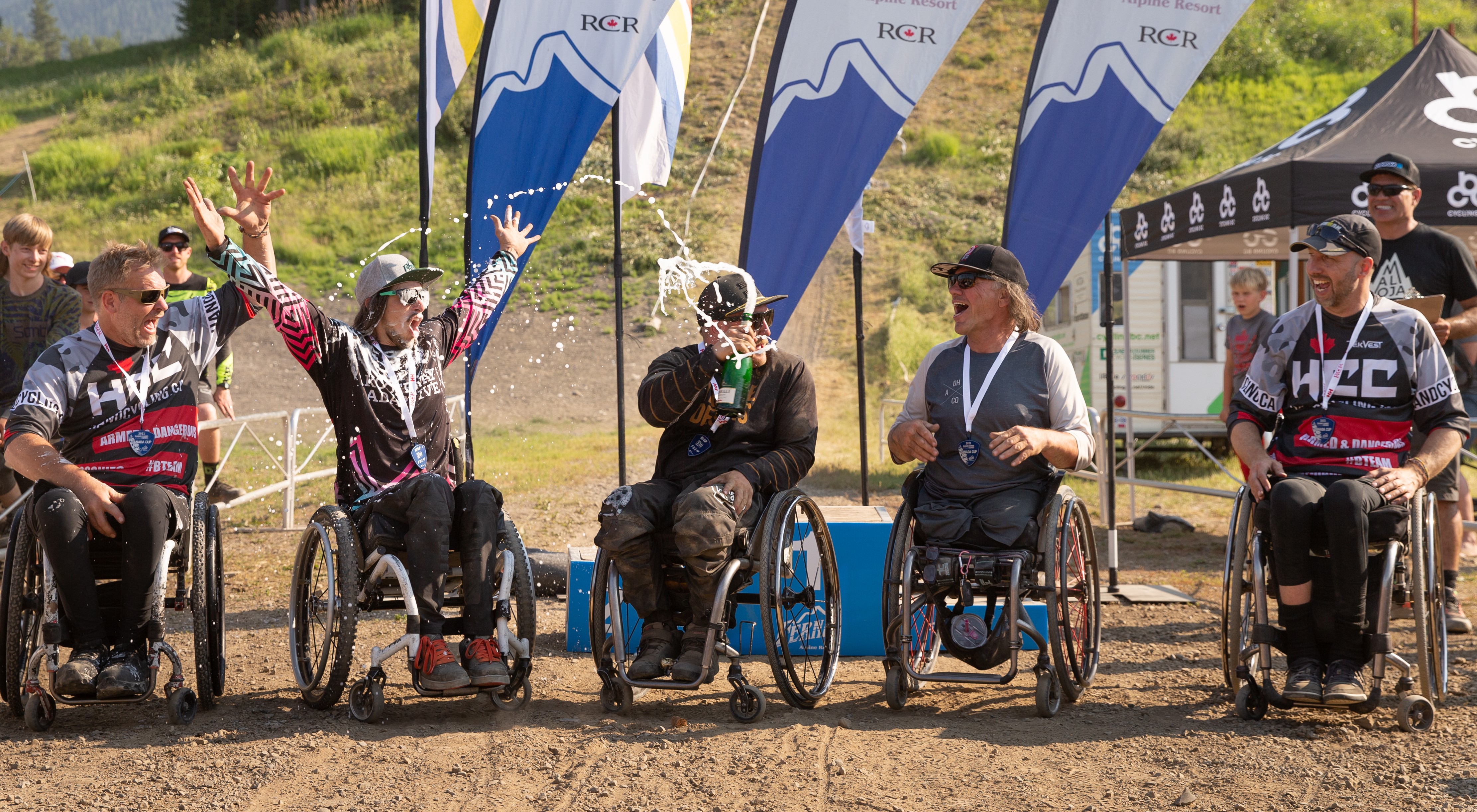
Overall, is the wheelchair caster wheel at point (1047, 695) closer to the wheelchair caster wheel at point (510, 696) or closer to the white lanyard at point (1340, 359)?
the white lanyard at point (1340, 359)

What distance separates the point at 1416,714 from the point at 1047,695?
110 cm

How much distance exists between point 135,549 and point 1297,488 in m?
3.62

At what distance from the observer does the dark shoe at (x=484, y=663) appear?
3.86 m

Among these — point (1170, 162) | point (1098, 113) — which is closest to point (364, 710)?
point (1098, 113)

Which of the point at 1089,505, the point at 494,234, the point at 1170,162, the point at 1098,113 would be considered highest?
the point at 1170,162

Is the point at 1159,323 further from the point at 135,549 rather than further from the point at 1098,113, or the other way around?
the point at 135,549

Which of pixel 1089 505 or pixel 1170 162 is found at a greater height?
pixel 1170 162

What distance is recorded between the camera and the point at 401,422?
4.22 meters

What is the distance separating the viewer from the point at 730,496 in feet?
13.2

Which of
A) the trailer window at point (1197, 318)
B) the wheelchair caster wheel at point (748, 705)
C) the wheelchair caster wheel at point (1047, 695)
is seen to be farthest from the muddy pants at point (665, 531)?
the trailer window at point (1197, 318)

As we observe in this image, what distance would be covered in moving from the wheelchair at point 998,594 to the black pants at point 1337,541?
0.62m

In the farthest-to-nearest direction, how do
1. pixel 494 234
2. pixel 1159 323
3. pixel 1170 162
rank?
pixel 1170 162
pixel 1159 323
pixel 494 234

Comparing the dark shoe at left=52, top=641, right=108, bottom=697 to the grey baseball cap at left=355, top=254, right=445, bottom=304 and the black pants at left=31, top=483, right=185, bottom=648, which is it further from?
the grey baseball cap at left=355, top=254, right=445, bottom=304

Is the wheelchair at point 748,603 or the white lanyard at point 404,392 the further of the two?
the white lanyard at point 404,392
